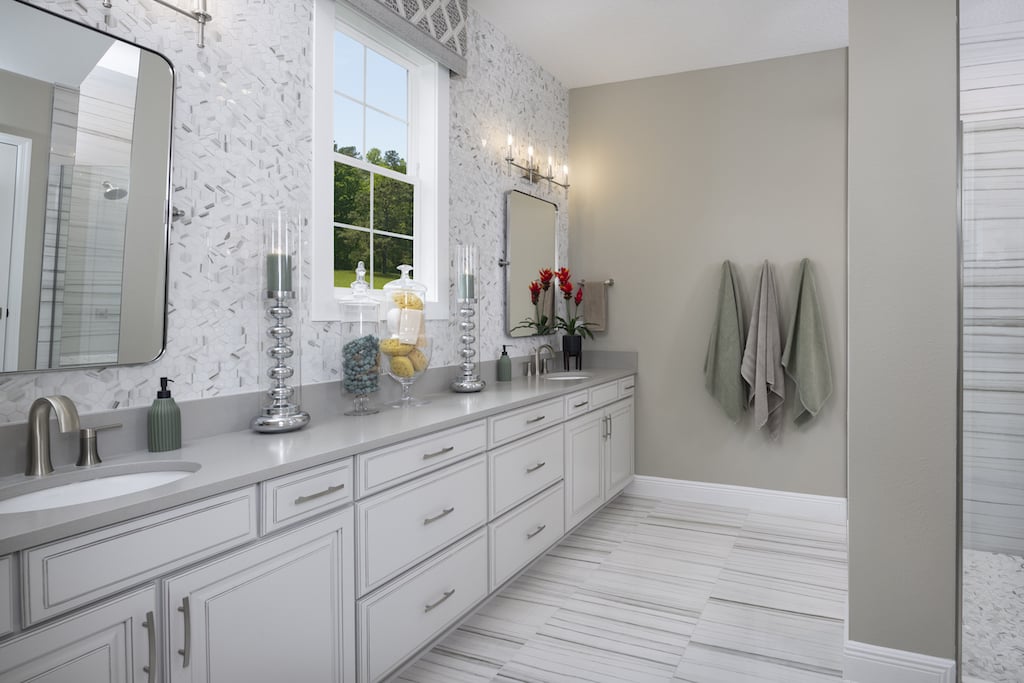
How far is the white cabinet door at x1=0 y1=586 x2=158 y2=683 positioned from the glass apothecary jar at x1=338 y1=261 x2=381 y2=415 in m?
1.10

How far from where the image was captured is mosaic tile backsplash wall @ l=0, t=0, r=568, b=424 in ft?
5.32

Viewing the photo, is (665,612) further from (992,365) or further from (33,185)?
(33,185)

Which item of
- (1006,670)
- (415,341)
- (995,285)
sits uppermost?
(995,285)

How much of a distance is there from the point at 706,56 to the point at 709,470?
2.55 m

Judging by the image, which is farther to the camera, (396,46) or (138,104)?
(396,46)

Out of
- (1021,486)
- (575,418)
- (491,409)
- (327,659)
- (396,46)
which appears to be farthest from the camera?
(575,418)

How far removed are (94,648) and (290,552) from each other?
0.46 m

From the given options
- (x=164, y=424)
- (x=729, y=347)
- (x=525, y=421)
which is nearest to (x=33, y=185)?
(x=164, y=424)

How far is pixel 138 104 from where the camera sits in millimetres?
1659

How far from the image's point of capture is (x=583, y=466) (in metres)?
3.34

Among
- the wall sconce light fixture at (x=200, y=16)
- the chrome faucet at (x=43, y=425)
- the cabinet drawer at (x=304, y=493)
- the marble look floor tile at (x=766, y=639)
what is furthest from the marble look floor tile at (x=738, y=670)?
the wall sconce light fixture at (x=200, y=16)

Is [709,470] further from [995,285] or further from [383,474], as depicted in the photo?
[383,474]

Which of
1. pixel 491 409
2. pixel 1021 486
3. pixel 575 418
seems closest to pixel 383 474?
pixel 491 409

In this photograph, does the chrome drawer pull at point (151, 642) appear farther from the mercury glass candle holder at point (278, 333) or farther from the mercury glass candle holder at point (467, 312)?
the mercury glass candle holder at point (467, 312)
